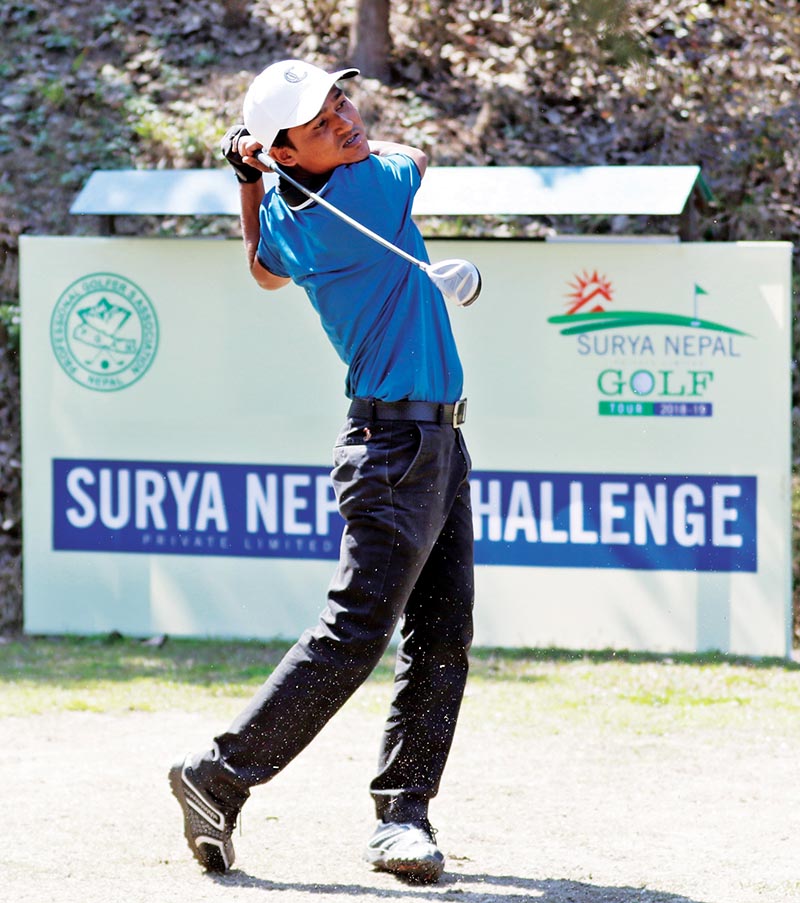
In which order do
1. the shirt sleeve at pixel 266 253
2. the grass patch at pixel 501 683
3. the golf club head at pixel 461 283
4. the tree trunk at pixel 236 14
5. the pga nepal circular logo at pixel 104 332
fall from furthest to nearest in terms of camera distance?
the tree trunk at pixel 236 14 → the pga nepal circular logo at pixel 104 332 → the grass patch at pixel 501 683 → the shirt sleeve at pixel 266 253 → the golf club head at pixel 461 283

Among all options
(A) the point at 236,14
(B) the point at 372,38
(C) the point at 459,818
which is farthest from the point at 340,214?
(A) the point at 236,14

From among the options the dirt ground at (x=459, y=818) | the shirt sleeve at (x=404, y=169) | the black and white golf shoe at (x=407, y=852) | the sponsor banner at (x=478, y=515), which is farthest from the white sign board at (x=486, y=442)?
the black and white golf shoe at (x=407, y=852)

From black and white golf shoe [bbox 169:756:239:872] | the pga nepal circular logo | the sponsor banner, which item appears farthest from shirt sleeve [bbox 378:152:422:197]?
the pga nepal circular logo

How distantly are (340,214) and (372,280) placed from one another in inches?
9.2

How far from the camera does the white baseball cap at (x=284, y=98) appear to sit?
371cm

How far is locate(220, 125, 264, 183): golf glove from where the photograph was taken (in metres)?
3.88

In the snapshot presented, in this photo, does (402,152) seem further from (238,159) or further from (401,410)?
(401,410)

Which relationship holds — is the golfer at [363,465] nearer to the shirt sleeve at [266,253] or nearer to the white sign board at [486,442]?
the shirt sleeve at [266,253]

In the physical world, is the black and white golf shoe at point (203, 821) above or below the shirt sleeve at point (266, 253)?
below

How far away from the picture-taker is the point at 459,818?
4508 mm

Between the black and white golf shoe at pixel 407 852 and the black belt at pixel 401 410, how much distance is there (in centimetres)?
112

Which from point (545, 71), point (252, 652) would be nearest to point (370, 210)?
point (252, 652)

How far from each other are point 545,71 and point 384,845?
7216 mm

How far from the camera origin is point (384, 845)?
394cm
